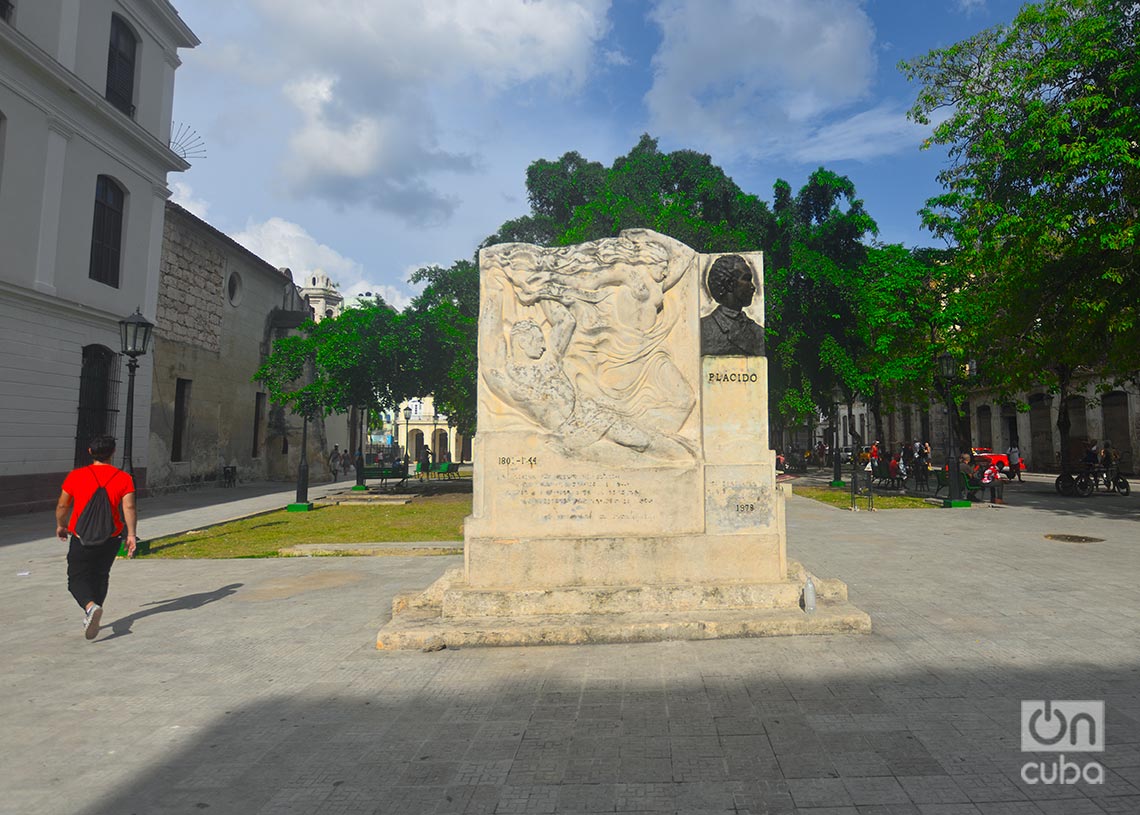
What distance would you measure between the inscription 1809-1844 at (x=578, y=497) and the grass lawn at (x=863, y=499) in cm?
959

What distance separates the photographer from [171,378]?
853 inches

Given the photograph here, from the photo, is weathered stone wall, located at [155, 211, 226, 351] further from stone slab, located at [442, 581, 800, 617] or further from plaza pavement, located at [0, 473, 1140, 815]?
stone slab, located at [442, 581, 800, 617]

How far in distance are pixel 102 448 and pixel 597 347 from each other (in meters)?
4.90

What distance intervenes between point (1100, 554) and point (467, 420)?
2848cm

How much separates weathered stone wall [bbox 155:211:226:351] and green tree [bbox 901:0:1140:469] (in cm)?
2414

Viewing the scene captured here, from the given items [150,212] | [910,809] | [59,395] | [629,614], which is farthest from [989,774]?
[150,212]

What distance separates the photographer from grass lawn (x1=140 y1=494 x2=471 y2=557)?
11.0 m

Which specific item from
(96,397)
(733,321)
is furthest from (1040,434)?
(96,397)

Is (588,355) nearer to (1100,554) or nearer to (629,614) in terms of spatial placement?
(629,614)

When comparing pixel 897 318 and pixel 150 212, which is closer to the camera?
pixel 150 212

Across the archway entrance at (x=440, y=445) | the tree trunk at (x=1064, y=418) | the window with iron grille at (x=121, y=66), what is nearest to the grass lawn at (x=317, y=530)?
the window with iron grille at (x=121, y=66)

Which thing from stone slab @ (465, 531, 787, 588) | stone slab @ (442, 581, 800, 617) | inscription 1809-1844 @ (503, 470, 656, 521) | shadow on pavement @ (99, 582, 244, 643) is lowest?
shadow on pavement @ (99, 582, 244, 643)

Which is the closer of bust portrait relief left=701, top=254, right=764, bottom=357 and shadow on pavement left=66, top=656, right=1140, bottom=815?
shadow on pavement left=66, top=656, right=1140, bottom=815

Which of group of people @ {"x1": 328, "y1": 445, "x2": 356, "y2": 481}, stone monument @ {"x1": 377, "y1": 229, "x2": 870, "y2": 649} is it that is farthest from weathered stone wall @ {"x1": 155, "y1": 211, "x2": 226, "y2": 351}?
stone monument @ {"x1": 377, "y1": 229, "x2": 870, "y2": 649}
